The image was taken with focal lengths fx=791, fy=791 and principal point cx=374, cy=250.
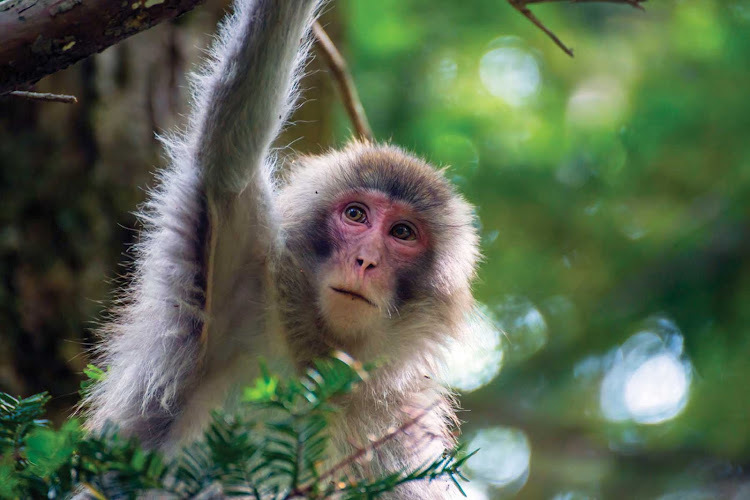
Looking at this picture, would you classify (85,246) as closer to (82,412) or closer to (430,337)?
(82,412)

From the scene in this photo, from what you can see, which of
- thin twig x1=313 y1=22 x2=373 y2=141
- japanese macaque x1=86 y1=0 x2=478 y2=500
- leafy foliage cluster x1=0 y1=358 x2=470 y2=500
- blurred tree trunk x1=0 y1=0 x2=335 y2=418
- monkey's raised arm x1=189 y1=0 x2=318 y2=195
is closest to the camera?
leafy foliage cluster x1=0 y1=358 x2=470 y2=500

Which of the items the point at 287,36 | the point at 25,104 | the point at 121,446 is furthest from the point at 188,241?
the point at 25,104

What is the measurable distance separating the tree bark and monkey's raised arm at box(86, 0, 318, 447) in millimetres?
489

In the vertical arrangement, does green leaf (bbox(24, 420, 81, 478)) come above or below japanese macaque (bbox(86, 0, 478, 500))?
below

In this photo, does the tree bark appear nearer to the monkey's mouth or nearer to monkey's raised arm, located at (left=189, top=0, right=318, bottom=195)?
monkey's raised arm, located at (left=189, top=0, right=318, bottom=195)

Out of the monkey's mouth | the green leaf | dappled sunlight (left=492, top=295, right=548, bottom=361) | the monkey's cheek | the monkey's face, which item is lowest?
the green leaf

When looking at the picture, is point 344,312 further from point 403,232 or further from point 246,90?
point 246,90

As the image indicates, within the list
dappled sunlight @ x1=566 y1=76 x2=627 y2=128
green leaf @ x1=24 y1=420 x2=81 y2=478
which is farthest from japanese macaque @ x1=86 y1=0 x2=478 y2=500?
dappled sunlight @ x1=566 y1=76 x2=627 y2=128

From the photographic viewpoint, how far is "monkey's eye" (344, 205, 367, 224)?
440 cm

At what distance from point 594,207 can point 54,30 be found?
7153mm

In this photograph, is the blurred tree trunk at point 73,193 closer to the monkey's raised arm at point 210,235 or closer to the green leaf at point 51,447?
the monkey's raised arm at point 210,235

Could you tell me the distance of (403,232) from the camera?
4.58m

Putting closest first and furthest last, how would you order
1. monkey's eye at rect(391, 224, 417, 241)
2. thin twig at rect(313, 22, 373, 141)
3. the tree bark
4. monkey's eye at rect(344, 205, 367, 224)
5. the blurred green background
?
the tree bark → monkey's eye at rect(344, 205, 367, 224) → monkey's eye at rect(391, 224, 417, 241) → thin twig at rect(313, 22, 373, 141) → the blurred green background

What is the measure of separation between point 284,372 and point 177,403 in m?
0.52
